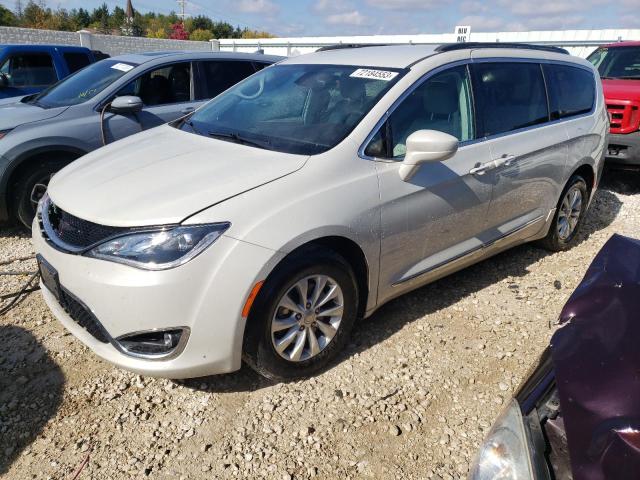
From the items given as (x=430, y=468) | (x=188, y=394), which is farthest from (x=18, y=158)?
(x=430, y=468)

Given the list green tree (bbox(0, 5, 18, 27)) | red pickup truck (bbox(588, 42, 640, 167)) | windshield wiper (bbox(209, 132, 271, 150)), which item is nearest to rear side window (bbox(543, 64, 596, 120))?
red pickup truck (bbox(588, 42, 640, 167))

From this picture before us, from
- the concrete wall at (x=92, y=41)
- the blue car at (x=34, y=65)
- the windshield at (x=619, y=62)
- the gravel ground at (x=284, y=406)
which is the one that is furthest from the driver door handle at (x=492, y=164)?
the concrete wall at (x=92, y=41)

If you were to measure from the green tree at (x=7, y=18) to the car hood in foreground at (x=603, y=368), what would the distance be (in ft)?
166

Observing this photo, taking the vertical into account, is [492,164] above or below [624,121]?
above

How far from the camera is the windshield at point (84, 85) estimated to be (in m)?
5.46

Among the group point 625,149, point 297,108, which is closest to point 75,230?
point 297,108

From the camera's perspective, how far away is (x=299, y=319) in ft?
9.31

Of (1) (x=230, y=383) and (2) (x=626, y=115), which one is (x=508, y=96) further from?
(2) (x=626, y=115)

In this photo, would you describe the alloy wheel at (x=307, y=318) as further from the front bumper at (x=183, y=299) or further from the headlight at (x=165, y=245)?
the headlight at (x=165, y=245)

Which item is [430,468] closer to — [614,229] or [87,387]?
[87,387]

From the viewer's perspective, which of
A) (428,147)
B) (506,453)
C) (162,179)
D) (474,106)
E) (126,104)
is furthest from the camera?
(126,104)

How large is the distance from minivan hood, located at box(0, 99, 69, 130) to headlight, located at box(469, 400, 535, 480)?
4.99m

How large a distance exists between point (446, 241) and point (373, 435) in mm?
1399

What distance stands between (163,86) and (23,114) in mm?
1421
